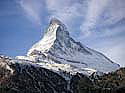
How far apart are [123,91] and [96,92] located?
8633cm

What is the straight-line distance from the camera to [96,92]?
513 feet

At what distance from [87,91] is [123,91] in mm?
103036

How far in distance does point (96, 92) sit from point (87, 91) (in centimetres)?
1732

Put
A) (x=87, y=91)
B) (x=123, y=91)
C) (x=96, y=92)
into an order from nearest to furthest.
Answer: (x=123, y=91) < (x=96, y=92) < (x=87, y=91)

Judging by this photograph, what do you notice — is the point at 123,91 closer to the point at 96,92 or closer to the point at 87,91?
the point at 96,92

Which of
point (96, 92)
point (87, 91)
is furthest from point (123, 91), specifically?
point (87, 91)

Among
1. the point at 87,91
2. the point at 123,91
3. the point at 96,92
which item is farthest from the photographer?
the point at 87,91

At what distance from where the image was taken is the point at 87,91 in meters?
173

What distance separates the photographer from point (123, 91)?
2830 inches

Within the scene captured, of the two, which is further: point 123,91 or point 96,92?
point 96,92

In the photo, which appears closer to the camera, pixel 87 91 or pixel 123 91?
pixel 123 91

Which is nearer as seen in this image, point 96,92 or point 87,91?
point 96,92
